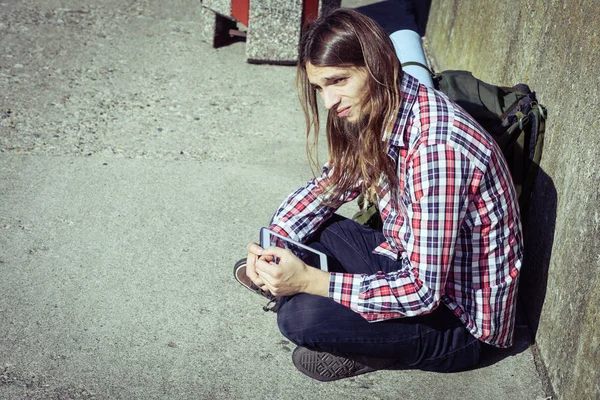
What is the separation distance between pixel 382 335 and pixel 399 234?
0.35m

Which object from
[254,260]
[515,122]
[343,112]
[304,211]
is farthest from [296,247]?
[515,122]

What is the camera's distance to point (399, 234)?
2512mm

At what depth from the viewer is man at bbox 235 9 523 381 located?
7.19 feet

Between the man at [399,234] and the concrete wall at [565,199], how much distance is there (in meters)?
0.18

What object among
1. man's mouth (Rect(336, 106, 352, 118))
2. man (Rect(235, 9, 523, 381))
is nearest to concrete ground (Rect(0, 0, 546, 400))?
man (Rect(235, 9, 523, 381))

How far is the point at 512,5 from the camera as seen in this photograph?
3.65 m

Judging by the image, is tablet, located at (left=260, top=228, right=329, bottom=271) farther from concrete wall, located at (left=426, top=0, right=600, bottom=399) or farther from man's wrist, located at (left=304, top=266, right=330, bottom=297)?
concrete wall, located at (left=426, top=0, right=600, bottom=399)

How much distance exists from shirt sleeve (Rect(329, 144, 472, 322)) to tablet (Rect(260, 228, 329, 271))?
0.34m

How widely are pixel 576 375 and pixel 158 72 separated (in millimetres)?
3611

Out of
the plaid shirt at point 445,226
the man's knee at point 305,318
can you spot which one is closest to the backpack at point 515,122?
the plaid shirt at point 445,226

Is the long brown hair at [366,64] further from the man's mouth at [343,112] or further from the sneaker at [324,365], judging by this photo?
the sneaker at [324,365]

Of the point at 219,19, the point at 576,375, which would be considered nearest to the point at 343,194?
the point at 576,375

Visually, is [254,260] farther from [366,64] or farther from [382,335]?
[366,64]

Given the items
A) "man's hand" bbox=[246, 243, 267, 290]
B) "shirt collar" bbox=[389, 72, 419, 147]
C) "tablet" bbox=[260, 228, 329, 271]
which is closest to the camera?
"shirt collar" bbox=[389, 72, 419, 147]
